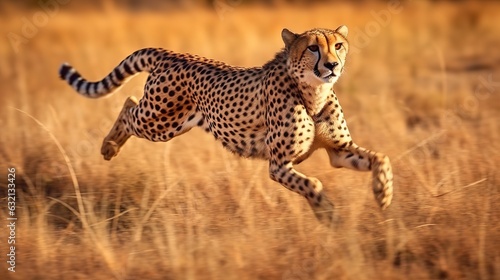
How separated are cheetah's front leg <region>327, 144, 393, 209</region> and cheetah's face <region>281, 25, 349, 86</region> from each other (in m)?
0.45

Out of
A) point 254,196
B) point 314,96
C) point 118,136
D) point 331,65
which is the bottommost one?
point 254,196

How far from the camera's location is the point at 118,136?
545 centimetres

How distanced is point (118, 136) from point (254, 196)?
102cm

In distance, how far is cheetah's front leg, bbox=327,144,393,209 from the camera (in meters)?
4.34

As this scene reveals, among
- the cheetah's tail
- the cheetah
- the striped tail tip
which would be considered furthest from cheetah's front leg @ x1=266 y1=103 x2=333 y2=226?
the striped tail tip

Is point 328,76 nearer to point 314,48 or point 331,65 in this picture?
point 331,65

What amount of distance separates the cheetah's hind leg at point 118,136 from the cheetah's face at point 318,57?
1316 mm

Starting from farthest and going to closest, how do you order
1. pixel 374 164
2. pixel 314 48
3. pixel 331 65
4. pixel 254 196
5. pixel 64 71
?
pixel 64 71 → pixel 254 196 → pixel 374 164 → pixel 314 48 → pixel 331 65

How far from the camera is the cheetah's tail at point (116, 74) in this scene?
531 centimetres

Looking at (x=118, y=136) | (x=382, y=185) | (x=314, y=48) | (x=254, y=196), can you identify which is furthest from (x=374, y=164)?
(x=118, y=136)

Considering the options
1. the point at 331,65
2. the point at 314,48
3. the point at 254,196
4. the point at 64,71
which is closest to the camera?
A: the point at 331,65

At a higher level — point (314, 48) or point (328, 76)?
point (314, 48)

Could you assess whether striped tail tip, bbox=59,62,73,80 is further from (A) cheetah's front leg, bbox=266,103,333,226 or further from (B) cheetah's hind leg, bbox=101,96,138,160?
(A) cheetah's front leg, bbox=266,103,333,226

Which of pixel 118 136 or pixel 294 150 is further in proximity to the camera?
pixel 118 136
